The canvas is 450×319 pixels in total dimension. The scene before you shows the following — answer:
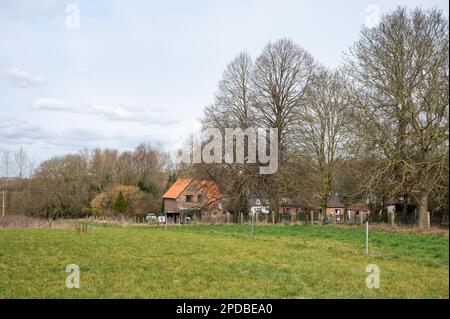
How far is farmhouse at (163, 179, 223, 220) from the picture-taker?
3938cm

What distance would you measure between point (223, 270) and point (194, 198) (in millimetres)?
46441

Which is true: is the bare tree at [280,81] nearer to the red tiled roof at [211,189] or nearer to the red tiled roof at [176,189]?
the red tiled roof at [211,189]

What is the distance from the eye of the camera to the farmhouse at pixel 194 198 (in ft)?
129

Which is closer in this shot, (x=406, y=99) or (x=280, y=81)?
(x=406, y=99)

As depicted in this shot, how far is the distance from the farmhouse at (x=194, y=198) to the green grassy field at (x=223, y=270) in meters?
21.1

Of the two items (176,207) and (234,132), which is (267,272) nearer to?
(234,132)

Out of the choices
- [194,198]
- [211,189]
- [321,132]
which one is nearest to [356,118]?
[321,132]

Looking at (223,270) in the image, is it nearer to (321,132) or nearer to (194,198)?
(321,132)

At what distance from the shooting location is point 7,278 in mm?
10383

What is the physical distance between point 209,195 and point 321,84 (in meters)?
13.1

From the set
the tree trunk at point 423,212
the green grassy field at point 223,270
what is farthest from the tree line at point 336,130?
the green grassy field at point 223,270

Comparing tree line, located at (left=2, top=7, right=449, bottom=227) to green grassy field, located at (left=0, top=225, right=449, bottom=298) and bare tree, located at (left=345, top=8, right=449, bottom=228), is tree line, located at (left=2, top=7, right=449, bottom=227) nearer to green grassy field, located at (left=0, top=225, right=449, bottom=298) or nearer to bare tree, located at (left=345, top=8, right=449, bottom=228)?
bare tree, located at (left=345, top=8, right=449, bottom=228)

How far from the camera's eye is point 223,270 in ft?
38.0
